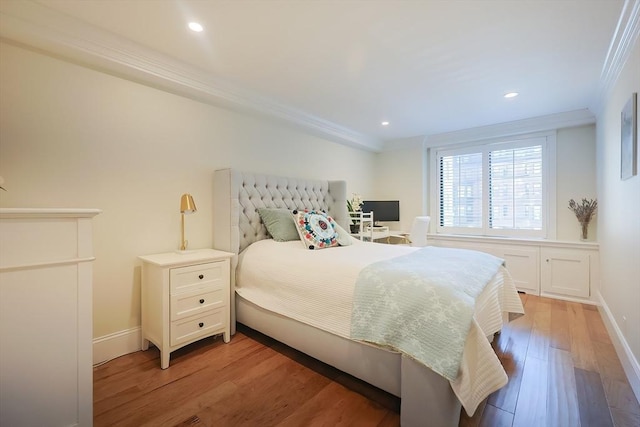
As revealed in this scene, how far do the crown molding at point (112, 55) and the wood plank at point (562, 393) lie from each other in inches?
128

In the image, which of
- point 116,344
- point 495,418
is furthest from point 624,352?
point 116,344

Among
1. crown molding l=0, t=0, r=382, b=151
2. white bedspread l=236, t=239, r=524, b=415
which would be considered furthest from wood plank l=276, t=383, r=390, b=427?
crown molding l=0, t=0, r=382, b=151

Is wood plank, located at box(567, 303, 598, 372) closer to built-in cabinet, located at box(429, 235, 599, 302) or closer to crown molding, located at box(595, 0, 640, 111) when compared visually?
built-in cabinet, located at box(429, 235, 599, 302)

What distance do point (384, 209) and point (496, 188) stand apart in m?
1.69

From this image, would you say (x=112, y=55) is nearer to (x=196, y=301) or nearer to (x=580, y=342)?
(x=196, y=301)

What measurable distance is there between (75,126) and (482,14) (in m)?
2.83

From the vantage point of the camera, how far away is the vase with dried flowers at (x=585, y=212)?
351 centimetres

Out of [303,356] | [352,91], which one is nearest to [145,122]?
[352,91]

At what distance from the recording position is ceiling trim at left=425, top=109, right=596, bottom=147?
3.51m

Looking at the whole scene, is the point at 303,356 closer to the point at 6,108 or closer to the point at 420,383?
the point at 420,383

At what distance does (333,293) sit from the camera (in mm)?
1812

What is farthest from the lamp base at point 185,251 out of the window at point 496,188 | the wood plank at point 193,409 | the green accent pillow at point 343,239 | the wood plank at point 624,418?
the window at point 496,188

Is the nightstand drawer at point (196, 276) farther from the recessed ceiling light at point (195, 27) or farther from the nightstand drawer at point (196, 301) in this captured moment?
the recessed ceiling light at point (195, 27)

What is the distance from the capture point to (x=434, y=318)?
1365 millimetres
